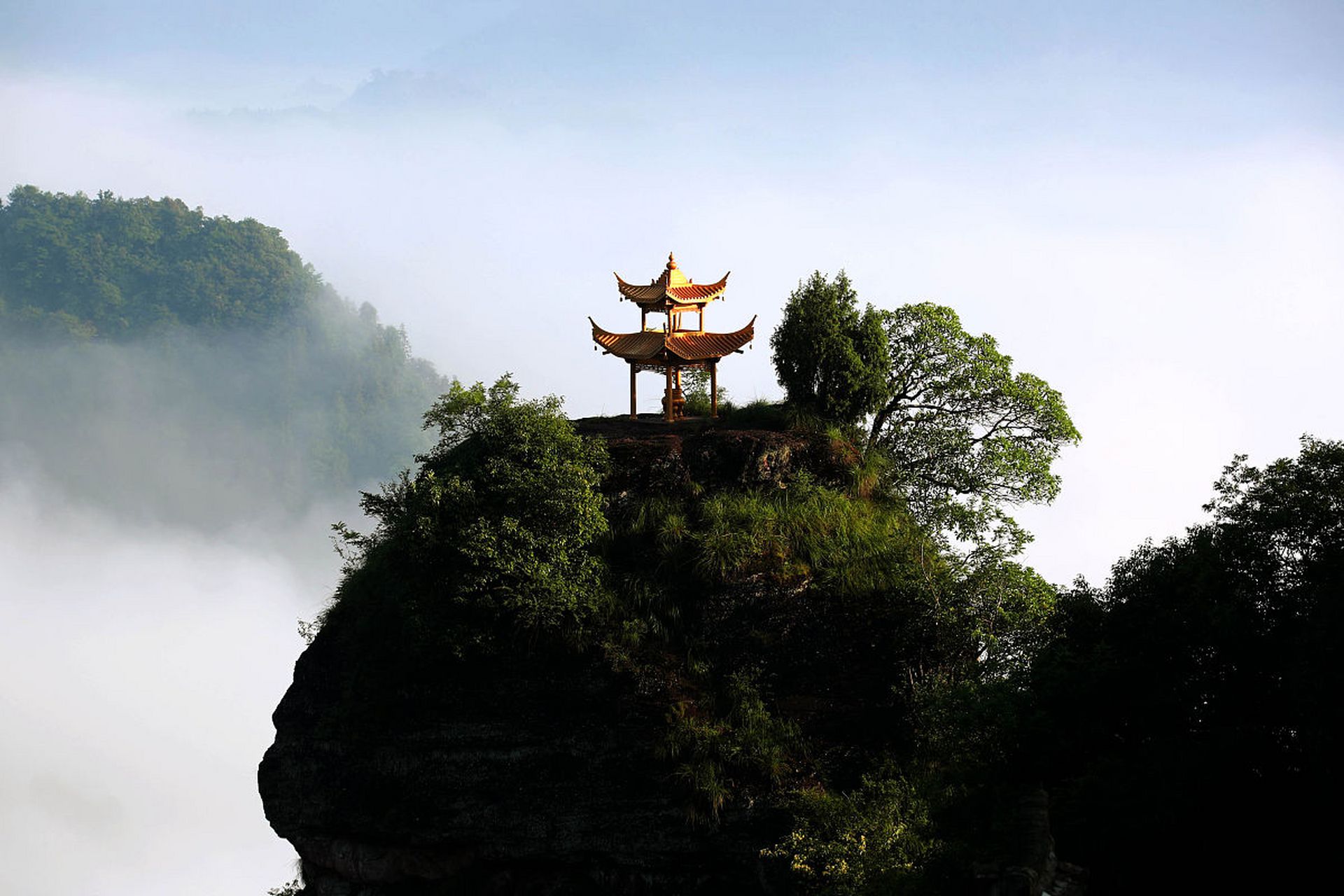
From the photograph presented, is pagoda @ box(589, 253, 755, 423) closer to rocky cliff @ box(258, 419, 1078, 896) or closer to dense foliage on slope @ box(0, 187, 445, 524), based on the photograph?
rocky cliff @ box(258, 419, 1078, 896)

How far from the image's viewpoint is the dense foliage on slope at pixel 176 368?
93.1 m

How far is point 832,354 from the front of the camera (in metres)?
21.8

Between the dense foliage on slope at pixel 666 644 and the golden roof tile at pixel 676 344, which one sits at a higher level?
the golden roof tile at pixel 676 344

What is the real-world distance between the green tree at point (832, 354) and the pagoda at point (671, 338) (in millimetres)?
864

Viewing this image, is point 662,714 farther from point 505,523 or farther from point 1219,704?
point 1219,704

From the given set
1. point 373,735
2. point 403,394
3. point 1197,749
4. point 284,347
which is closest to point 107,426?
point 284,347

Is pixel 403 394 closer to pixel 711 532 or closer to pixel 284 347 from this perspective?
pixel 284 347

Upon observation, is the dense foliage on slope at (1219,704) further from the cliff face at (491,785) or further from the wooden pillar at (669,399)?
the wooden pillar at (669,399)

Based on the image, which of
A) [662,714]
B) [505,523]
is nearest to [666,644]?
[662,714]

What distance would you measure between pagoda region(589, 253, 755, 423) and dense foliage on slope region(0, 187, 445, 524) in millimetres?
73979

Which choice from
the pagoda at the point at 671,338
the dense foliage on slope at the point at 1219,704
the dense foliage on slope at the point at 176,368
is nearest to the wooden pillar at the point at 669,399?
the pagoda at the point at 671,338

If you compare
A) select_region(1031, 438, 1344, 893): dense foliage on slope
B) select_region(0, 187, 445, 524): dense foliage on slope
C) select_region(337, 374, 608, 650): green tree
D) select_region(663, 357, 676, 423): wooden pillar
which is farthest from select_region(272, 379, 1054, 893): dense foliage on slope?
select_region(0, 187, 445, 524): dense foliage on slope

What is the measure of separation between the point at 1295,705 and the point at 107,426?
308 feet

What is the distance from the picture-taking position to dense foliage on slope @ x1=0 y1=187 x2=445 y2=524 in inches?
3666
